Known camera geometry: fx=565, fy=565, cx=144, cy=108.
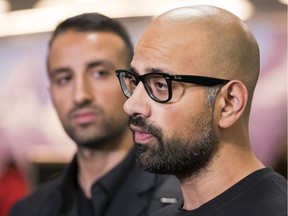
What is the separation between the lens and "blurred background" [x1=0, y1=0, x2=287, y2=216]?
302 cm

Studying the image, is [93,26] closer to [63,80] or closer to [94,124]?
[63,80]

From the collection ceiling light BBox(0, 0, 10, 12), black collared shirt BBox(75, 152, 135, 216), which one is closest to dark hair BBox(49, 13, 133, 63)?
black collared shirt BBox(75, 152, 135, 216)

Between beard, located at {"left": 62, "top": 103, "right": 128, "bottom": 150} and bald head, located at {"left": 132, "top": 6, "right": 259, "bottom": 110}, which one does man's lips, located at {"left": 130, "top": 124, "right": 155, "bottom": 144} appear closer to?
bald head, located at {"left": 132, "top": 6, "right": 259, "bottom": 110}

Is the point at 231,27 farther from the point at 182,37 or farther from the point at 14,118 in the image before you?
the point at 14,118

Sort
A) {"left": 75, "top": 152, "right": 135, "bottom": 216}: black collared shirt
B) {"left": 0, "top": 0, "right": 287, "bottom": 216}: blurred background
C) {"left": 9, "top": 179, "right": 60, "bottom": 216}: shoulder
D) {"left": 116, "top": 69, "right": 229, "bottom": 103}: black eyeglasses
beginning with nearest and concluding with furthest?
{"left": 116, "top": 69, "right": 229, "bottom": 103}: black eyeglasses < {"left": 75, "top": 152, "right": 135, "bottom": 216}: black collared shirt < {"left": 9, "top": 179, "right": 60, "bottom": 216}: shoulder < {"left": 0, "top": 0, "right": 287, "bottom": 216}: blurred background

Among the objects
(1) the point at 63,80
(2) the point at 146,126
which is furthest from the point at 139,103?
(1) the point at 63,80

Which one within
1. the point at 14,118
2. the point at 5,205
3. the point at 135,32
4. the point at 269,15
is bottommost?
the point at 5,205

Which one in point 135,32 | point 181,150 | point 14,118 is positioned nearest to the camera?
point 181,150

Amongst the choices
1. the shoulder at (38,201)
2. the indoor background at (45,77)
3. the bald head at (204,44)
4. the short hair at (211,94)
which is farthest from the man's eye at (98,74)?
the indoor background at (45,77)

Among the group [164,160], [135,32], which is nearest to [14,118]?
[135,32]

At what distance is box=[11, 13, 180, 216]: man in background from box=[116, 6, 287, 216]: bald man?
581 mm

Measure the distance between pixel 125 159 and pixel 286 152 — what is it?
1171 millimetres

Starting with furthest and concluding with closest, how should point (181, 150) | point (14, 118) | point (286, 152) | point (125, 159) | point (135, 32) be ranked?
point (14, 118), point (135, 32), point (286, 152), point (125, 159), point (181, 150)

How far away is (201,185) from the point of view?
140 centimetres
